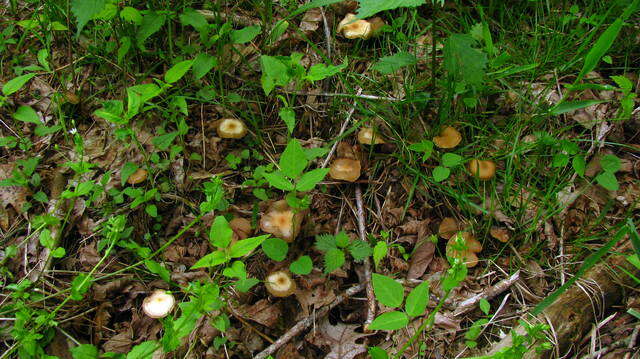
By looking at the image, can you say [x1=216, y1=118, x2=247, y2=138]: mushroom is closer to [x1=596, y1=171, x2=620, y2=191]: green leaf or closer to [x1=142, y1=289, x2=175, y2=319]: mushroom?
[x1=142, y1=289, x2=175, y2=319]: mushroom

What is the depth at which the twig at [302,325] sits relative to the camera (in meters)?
2.28

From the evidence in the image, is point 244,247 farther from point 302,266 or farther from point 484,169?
point 484,169

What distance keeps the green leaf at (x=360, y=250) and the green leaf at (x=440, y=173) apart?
63cm

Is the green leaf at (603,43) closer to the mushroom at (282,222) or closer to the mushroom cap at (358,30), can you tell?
the mushroom cap at (358,30)

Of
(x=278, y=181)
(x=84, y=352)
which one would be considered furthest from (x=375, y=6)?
(x=84, y=352)

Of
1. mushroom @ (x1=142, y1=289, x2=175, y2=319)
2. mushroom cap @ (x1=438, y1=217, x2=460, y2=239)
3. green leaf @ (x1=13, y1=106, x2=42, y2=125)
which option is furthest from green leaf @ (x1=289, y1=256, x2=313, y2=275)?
green leaf @ (x1=13, y1=106, x2=42, y2=125)

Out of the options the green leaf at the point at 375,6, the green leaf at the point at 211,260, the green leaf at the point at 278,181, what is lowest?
the green leaf at the point at 211,260

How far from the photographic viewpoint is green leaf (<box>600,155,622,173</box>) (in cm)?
264

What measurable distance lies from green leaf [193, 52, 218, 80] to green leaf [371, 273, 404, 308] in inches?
71.0

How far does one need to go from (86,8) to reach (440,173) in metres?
2.20

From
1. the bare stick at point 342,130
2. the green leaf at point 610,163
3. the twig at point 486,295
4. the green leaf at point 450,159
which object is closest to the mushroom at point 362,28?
the bare stick at point 342,130

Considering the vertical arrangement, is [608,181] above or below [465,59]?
below

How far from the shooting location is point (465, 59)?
96.3 inches

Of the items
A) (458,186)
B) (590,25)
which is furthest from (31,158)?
(590,25)
